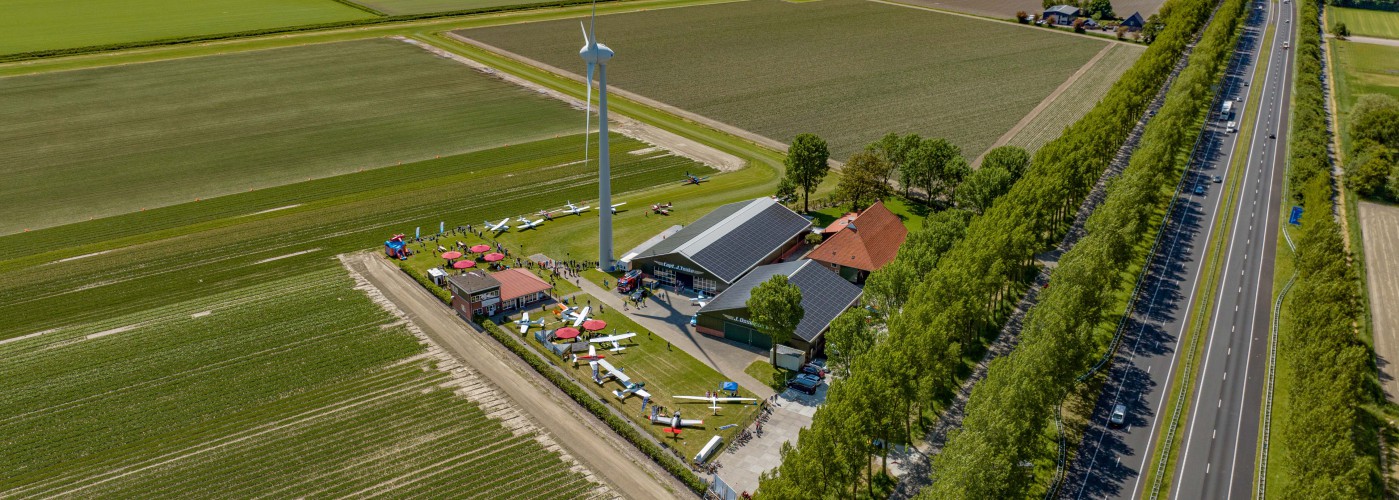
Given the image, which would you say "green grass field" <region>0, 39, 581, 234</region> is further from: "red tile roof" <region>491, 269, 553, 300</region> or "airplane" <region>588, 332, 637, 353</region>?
"airplane" <region>588, 332, 637, 353</region>

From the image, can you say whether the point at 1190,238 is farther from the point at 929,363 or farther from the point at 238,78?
the point at 238,78

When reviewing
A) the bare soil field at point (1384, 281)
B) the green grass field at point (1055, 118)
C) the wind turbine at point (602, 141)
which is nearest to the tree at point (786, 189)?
the wind turbine at point (602, 141)

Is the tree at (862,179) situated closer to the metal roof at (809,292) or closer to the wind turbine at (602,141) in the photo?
the metal roof at (809,292)

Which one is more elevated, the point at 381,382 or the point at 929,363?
the point at 929,363

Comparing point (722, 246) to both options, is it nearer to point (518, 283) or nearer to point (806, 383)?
point (518, 283)

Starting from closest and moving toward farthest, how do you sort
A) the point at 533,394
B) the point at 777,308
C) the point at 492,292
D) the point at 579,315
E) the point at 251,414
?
the point at 251,414, the point at 777,308, the point at 533,394, the point at 579,315, the point at 492,292

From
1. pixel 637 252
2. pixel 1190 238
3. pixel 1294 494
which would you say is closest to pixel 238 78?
pixel 637 252

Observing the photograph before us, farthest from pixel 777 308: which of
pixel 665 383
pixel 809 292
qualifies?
pixel 809 292
